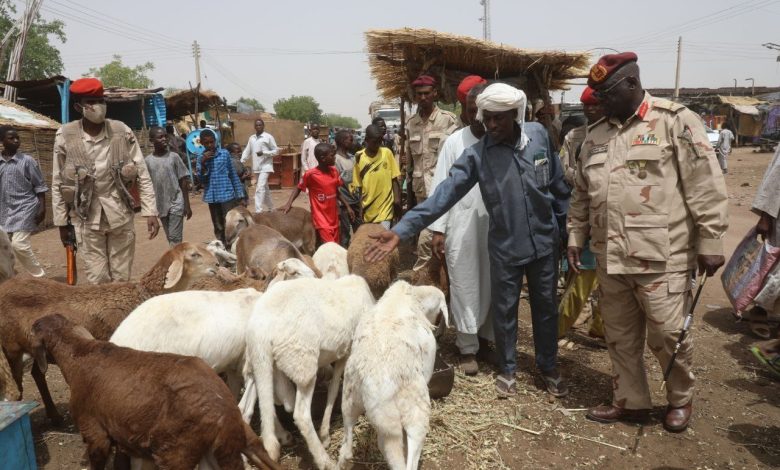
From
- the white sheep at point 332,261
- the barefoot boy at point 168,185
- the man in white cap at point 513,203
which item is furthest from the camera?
the barefoot boy at point 168,185

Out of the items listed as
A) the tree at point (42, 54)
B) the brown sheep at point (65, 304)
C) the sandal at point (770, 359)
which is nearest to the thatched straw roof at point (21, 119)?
the brown sheep at point (65, 304)

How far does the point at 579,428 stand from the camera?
387cm

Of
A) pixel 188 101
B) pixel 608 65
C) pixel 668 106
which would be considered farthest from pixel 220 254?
pixel 188 101

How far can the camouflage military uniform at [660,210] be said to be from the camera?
3.42 metres

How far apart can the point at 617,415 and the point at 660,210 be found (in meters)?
1.61

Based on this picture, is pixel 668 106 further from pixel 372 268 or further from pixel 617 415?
pixel 372 268

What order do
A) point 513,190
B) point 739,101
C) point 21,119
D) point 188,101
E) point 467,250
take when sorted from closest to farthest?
point 513,190, point 467,250, point 21,119, point 188,101, point 739,101

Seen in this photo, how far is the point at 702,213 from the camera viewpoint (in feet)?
11.2

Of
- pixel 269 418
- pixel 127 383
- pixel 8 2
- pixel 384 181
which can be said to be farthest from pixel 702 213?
pixel 8 2

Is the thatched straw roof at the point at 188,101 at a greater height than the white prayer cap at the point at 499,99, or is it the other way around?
the thatched straw roof at the point at 188,101

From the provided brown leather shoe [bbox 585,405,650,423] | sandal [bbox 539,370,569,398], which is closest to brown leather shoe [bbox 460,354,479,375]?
sandal [bbox 539,370,569,398]

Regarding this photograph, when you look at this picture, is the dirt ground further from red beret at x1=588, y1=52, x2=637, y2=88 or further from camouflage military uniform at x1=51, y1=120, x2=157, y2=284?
red beret at x1=588, y1=52, x2=637, y2=88

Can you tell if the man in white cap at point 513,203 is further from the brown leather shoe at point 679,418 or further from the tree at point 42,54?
the tree at point 42,54

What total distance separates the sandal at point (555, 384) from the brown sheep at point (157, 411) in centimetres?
258
